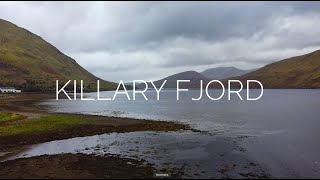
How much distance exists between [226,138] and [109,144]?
66.6 ft

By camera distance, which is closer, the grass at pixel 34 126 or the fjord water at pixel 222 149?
the fjord water at pixel 222 149

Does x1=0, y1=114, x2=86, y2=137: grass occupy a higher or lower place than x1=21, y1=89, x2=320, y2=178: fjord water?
higher

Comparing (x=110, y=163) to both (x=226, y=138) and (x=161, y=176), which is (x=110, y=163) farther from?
(x=226, y=138)

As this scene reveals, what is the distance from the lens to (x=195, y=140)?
5525cm

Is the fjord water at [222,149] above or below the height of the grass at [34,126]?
below

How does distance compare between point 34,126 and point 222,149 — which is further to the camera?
point 34,126

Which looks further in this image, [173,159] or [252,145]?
[252,145]

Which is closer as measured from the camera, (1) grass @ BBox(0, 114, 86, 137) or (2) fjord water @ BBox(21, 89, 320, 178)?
(2) fjord water @ BBox(21, 89, 320, 178)

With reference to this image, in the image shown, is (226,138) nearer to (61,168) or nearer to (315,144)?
(315,144)

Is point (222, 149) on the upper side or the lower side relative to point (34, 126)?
lower

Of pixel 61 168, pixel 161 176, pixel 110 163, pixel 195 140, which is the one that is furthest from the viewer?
pixel 195 140

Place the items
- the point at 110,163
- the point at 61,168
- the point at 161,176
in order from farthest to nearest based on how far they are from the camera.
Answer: the point at 110,163
the point at 61,168
the point at 161,176

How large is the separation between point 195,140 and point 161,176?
22987 mm

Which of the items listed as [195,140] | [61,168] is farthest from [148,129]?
[61,168]
